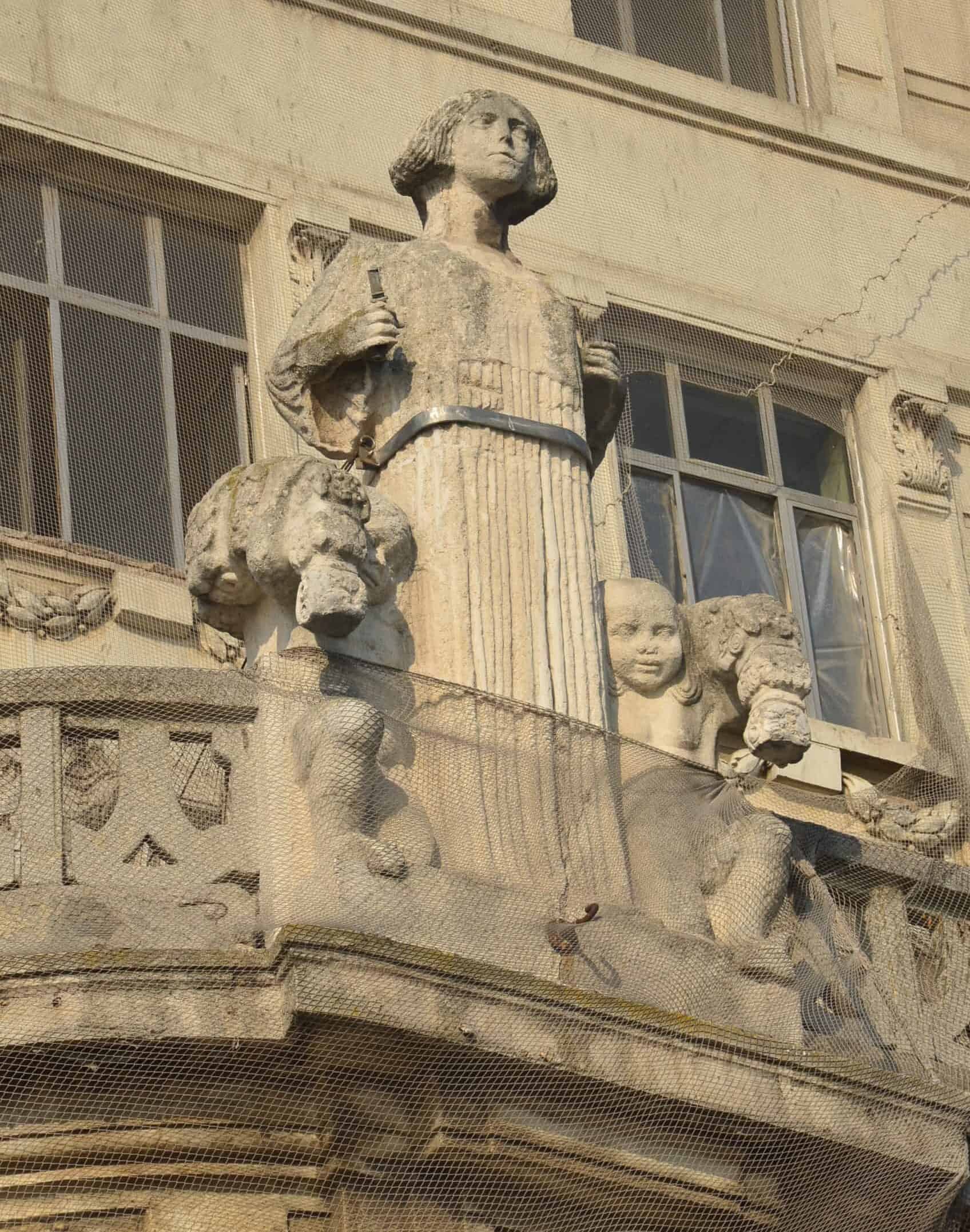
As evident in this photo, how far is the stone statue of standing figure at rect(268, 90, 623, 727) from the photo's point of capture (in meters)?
10.8

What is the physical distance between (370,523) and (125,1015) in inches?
77.6

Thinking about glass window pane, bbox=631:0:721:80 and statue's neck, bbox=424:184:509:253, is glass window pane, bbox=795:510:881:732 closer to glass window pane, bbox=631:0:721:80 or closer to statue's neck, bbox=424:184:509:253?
glass window pane, bbox=631:0:721:80

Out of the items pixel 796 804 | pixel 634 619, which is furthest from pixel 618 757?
pixel 796 804

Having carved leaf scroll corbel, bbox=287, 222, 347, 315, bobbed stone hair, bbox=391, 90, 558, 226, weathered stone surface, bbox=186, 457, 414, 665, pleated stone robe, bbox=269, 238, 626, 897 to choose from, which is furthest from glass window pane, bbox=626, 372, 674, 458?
weathered stone surface, bbox=186, 457, 414, 665

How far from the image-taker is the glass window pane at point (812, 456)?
18.2 m

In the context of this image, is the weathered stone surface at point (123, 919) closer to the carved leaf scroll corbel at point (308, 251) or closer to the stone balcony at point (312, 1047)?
the stone balcony at point (312, 1047)

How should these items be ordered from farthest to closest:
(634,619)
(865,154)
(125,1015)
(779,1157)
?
(865,154) < (634,619) < (779,1157) < (125,1015)

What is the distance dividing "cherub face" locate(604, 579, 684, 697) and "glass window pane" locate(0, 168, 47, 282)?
18.0 ft

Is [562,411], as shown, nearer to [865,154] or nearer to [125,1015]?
[125,1015]

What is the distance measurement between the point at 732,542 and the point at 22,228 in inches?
158

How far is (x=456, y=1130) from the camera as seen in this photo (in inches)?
380

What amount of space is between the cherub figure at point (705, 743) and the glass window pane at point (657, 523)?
541 cm

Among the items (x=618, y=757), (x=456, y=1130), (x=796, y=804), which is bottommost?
(x=456, y=1130)

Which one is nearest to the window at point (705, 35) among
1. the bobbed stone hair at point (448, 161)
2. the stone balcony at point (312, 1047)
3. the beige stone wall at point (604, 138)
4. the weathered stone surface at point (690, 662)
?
the beige stone wall at point (604, 138)
